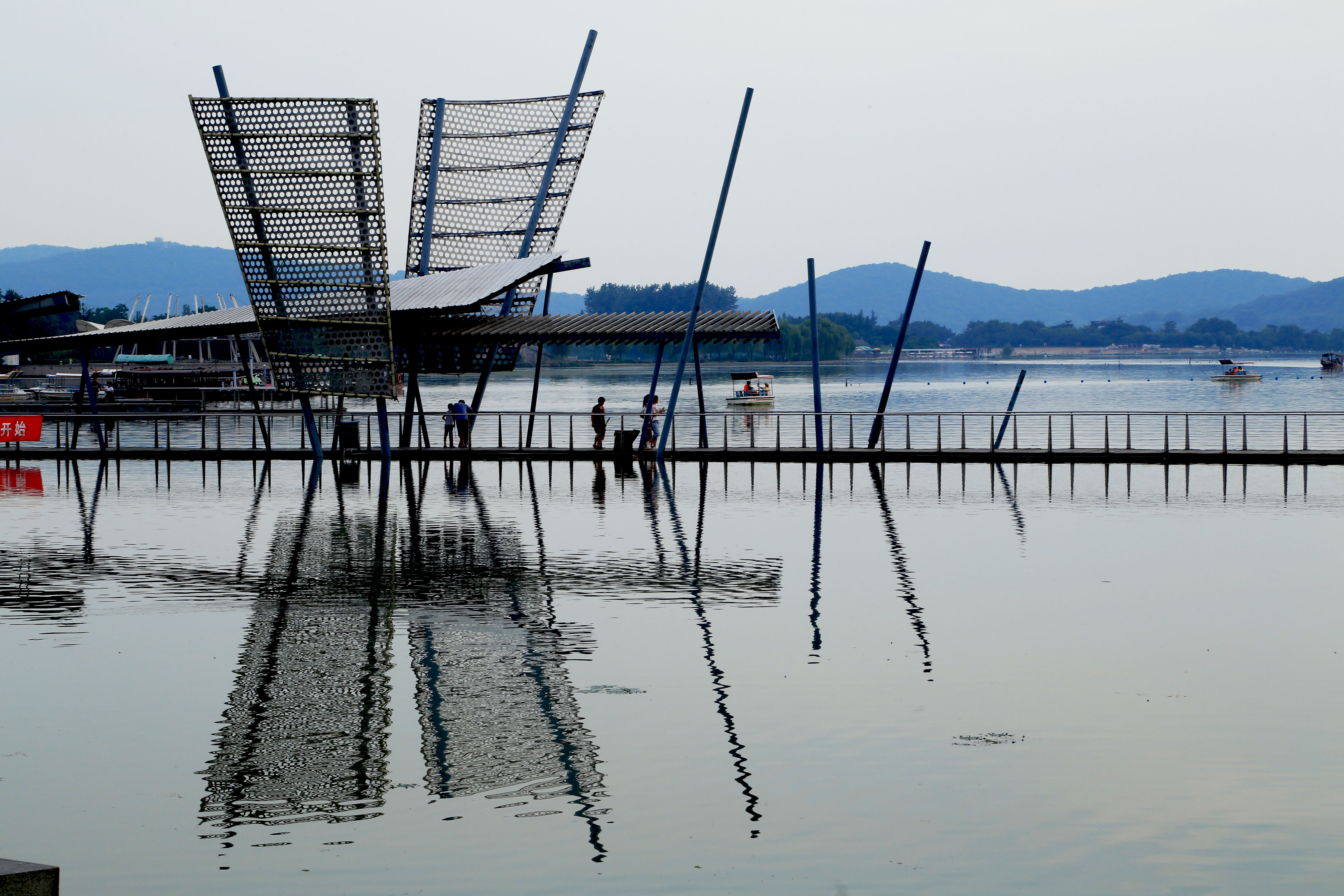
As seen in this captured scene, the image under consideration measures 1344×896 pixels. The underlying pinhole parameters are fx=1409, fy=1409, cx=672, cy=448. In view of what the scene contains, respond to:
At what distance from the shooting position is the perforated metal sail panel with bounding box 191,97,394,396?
1090 inches

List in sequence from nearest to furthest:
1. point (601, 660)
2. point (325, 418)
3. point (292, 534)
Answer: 1. point (601, 660)
2. point (292, 534)
3. point (325, 418)

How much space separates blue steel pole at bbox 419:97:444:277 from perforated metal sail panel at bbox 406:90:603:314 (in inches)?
2.6

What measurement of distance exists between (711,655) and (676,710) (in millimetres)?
1949

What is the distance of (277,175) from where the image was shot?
93.0 ft

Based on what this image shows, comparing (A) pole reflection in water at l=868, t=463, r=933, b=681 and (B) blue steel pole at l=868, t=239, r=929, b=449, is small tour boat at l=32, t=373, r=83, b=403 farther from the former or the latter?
(A) pole reflection in water at l=868, t=463, r=933, b=681

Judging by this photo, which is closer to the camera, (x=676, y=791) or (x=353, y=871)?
(x=353, y=871)

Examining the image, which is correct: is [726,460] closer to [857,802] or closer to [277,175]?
[277,175]

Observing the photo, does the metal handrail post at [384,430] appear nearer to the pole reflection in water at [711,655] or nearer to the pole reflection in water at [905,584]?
the pole reflection in water at [711,655]

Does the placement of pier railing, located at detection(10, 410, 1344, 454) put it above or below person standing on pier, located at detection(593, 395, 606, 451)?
below

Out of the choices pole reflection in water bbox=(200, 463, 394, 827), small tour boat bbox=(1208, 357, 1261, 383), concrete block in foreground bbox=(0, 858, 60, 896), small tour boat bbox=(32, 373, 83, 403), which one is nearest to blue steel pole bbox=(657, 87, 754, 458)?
pole reflection in water bbox=(200, 463, 394, 827)

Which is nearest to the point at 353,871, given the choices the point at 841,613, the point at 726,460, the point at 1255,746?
the point at 1255,746

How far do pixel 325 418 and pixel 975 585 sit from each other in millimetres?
59353

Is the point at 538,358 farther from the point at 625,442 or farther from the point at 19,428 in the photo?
the point at 19,428

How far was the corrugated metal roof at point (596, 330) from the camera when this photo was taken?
3466cm
